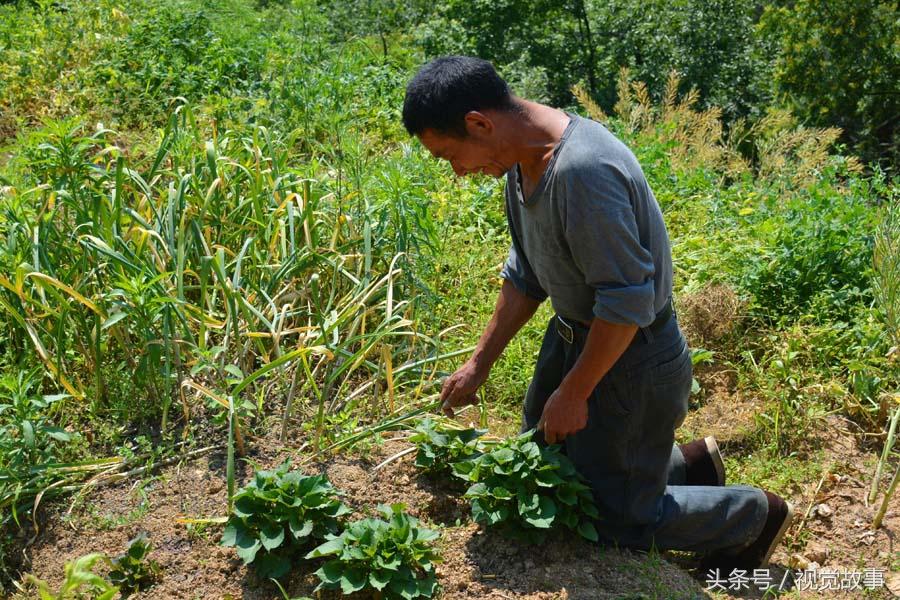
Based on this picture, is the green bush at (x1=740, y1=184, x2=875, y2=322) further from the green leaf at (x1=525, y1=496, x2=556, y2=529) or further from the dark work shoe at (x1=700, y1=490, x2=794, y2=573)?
the green leaf at (x1=525, y1=496, x2=556, y2=529)

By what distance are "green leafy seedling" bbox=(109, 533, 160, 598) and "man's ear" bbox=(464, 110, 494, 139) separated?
153cm

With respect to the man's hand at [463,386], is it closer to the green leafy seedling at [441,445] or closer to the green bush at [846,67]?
the green leafy seedling at [441,445]

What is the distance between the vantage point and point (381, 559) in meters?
2.54

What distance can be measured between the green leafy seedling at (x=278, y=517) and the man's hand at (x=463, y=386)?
1.79 ft

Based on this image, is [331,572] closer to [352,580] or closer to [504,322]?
[352,580]

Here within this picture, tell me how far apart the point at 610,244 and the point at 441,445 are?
1.05 m

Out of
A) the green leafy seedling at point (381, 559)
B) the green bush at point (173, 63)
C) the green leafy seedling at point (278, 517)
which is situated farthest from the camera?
the green bush at point (173, 63)

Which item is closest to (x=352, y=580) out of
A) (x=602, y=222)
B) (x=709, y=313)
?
(x=602, y=222)

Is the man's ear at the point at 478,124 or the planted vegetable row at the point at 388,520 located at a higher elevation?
the man's ear at the point at 478,124

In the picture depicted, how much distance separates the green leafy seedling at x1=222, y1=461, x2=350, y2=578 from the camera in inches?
105

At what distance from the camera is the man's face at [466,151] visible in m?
2.44

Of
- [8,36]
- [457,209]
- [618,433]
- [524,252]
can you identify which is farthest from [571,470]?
[8,36]

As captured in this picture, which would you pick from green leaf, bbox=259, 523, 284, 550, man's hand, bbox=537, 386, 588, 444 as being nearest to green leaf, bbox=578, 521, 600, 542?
man's hand, bbox=537, 386, 588, 444

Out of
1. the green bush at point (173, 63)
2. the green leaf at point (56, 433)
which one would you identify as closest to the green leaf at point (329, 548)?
the green leaf at point (56, 433)
